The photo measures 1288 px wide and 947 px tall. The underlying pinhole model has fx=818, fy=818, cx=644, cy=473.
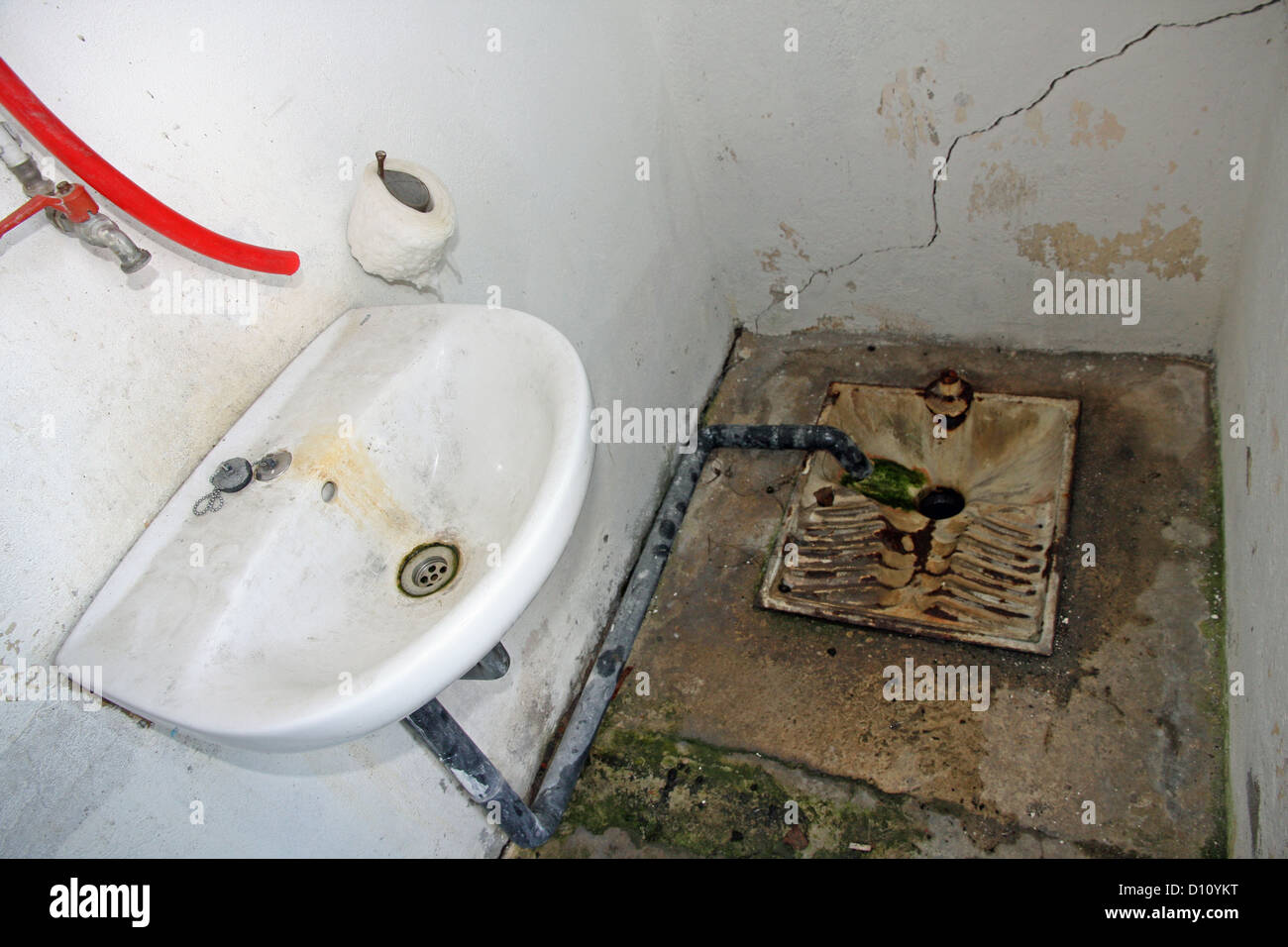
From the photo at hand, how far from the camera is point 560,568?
1.67 meters

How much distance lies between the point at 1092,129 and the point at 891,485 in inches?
33.1

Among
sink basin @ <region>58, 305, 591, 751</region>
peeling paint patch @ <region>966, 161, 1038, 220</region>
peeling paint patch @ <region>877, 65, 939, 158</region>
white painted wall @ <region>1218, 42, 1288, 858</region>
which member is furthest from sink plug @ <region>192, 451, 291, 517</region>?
peeling paint patch @ <region>966, 161, 1038, 220</region>

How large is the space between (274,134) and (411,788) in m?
0.99

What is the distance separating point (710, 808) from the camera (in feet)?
5.09

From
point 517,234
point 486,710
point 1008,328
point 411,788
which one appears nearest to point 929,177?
point 1008,328

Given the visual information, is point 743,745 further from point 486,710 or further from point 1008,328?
point 1008,328

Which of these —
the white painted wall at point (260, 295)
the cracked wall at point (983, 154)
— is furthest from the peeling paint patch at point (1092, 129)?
the white painted wall at point (260, 295)

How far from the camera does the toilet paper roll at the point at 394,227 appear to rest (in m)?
1.07

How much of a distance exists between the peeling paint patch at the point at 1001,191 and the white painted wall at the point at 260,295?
816 mm

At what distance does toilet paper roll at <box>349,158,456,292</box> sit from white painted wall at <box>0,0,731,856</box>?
0.14 ft

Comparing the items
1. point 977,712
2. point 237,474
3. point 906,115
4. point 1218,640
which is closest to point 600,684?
point 977,712

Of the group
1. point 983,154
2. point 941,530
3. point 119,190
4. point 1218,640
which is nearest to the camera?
point 119,190

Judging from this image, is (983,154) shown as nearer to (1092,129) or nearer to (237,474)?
(1092,129)

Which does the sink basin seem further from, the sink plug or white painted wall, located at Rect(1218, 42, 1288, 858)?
white painted wall, located at Rect(1218, 42, 1288, 858)
